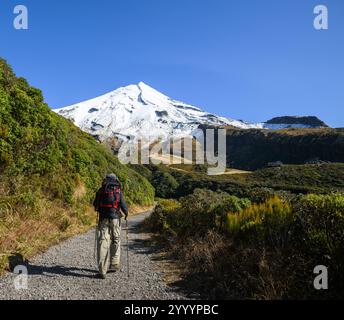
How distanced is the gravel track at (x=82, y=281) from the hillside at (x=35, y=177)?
72 centimetres

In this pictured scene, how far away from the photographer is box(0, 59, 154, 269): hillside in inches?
407

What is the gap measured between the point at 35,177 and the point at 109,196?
6050mm

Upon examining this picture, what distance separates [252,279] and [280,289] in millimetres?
553

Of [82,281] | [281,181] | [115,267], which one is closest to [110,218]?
[115,267]

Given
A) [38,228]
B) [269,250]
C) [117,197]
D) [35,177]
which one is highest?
[35,177]

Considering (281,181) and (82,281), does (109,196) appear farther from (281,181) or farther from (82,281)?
(281,181)

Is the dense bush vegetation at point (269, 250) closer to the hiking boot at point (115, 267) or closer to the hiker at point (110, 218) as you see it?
the hiking boot at point (115, 267)

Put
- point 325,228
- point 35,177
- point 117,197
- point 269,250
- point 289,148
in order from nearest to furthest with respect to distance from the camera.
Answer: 1. point 325,228
2. point 269,250
3. point 117,197
4. point 35,177
5. point 289,148

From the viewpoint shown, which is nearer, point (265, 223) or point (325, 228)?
point (325, 228)

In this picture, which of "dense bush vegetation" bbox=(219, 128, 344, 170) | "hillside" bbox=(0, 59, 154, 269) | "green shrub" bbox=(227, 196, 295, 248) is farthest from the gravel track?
"dense bush vegetation" bbox=(219, 128, 344, 170)

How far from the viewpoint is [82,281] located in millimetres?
7402

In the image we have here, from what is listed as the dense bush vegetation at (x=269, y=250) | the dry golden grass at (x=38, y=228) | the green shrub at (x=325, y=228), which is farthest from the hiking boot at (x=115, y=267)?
the green shrub at (x=325, y=228)

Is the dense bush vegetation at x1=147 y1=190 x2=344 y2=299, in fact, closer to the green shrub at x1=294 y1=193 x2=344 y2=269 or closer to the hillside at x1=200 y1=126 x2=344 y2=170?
the green shrub at x1=294 y1=193 x2=344 y2=269

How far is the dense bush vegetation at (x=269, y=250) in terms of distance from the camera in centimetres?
586
